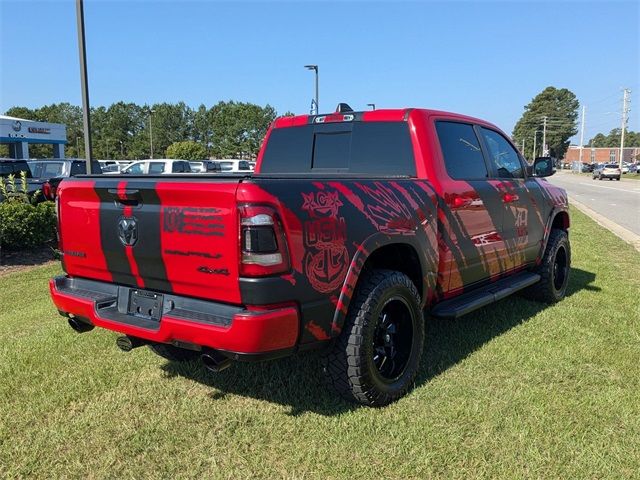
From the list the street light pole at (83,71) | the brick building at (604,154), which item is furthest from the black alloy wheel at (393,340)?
the brick building at (604,154)

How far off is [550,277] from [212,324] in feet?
13.8

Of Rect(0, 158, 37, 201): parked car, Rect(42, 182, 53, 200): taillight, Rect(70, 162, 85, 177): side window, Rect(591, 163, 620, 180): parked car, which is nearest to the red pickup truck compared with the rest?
Rect(42, 182, 53, 200): taillight

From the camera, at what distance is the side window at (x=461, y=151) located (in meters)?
4.29

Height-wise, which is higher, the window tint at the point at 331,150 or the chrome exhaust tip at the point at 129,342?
the window tint at the point at 331,150

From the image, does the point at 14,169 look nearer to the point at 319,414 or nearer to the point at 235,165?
the point at 235,165

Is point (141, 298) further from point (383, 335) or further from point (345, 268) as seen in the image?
point (383, 335)

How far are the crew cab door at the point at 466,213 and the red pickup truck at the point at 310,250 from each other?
0.05ft

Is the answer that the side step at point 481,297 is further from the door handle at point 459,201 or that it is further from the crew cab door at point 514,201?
the door handle at point 459,201

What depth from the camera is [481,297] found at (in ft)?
14.3

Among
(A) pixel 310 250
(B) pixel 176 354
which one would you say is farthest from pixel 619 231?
(A) pixel 310 250

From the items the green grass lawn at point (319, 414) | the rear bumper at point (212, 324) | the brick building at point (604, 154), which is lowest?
the green grass lawn at point (319, 414)

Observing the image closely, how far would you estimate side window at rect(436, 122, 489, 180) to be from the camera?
4285 millimetres

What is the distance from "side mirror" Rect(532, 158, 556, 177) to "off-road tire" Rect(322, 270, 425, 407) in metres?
2.83

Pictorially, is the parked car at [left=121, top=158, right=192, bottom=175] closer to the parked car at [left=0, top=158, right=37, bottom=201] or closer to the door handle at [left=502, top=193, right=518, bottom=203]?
the parked car at [left=0, top=158, right=37, bottom=201]
